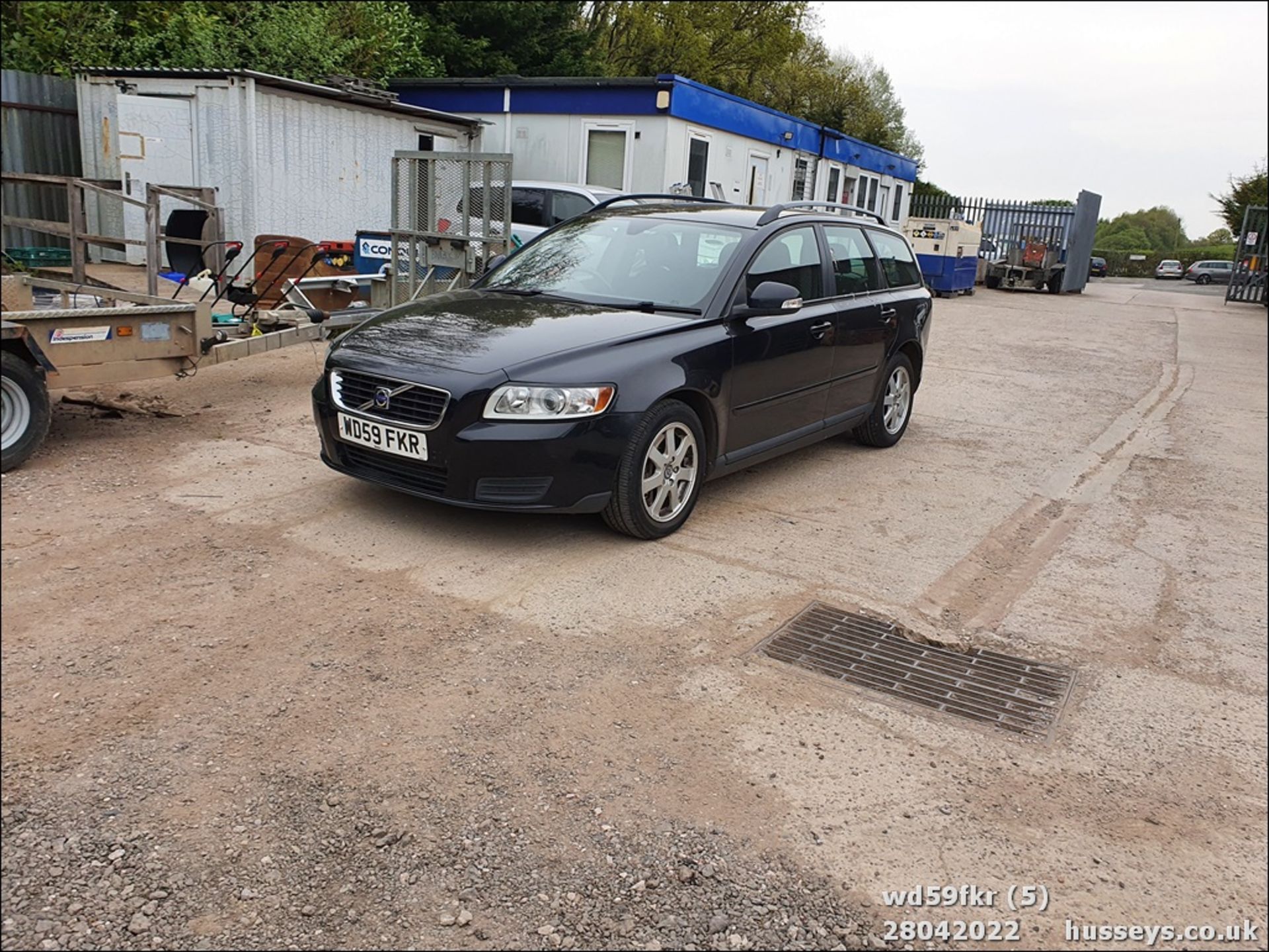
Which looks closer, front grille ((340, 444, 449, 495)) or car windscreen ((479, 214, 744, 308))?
front grille ((340, 444, 449, 495))

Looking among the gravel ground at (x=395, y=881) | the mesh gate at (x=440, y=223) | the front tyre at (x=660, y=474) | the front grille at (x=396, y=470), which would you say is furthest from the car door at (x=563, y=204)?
the gravel ground at (x=395, y=881)

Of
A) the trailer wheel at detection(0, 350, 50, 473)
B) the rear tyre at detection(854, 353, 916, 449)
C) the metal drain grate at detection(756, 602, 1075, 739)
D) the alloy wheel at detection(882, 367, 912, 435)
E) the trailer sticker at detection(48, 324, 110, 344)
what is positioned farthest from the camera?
the alloy wheel at detection(882, 367, 912, 435)

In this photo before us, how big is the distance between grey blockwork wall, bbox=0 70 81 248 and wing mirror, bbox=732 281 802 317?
12489mm

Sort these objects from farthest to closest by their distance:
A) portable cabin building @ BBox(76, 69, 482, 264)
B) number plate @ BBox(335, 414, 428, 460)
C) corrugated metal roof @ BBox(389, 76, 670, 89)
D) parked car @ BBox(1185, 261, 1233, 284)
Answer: parked car @ BBox(1185, 261, 1233, 284), corrugated metal roof @ BBox(389, 76, 670, 89), portable cabin building @ BBox(76, 69, 482, 264), number plate @ BBox(335, 414, 428, 460)

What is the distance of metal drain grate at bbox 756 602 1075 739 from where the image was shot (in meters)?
3.78

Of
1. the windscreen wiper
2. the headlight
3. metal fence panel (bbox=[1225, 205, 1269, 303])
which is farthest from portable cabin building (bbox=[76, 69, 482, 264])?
metal fence panel (bbox=[1225, 205, 1269, 303])

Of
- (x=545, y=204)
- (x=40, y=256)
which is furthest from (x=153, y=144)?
(x=545, y=204)

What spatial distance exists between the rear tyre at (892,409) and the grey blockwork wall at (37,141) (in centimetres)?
1224

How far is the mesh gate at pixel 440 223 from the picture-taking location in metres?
9.38

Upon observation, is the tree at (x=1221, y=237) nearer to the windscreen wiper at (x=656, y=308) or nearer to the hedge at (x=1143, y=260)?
the hedge at (x=1143, y=260)

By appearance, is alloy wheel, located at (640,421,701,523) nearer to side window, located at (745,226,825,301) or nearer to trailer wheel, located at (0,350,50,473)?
side window, located at (745,226,825,301)

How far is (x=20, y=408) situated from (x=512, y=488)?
271 centimetres

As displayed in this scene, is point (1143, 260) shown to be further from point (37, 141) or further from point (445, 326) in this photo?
point (445, 326)
